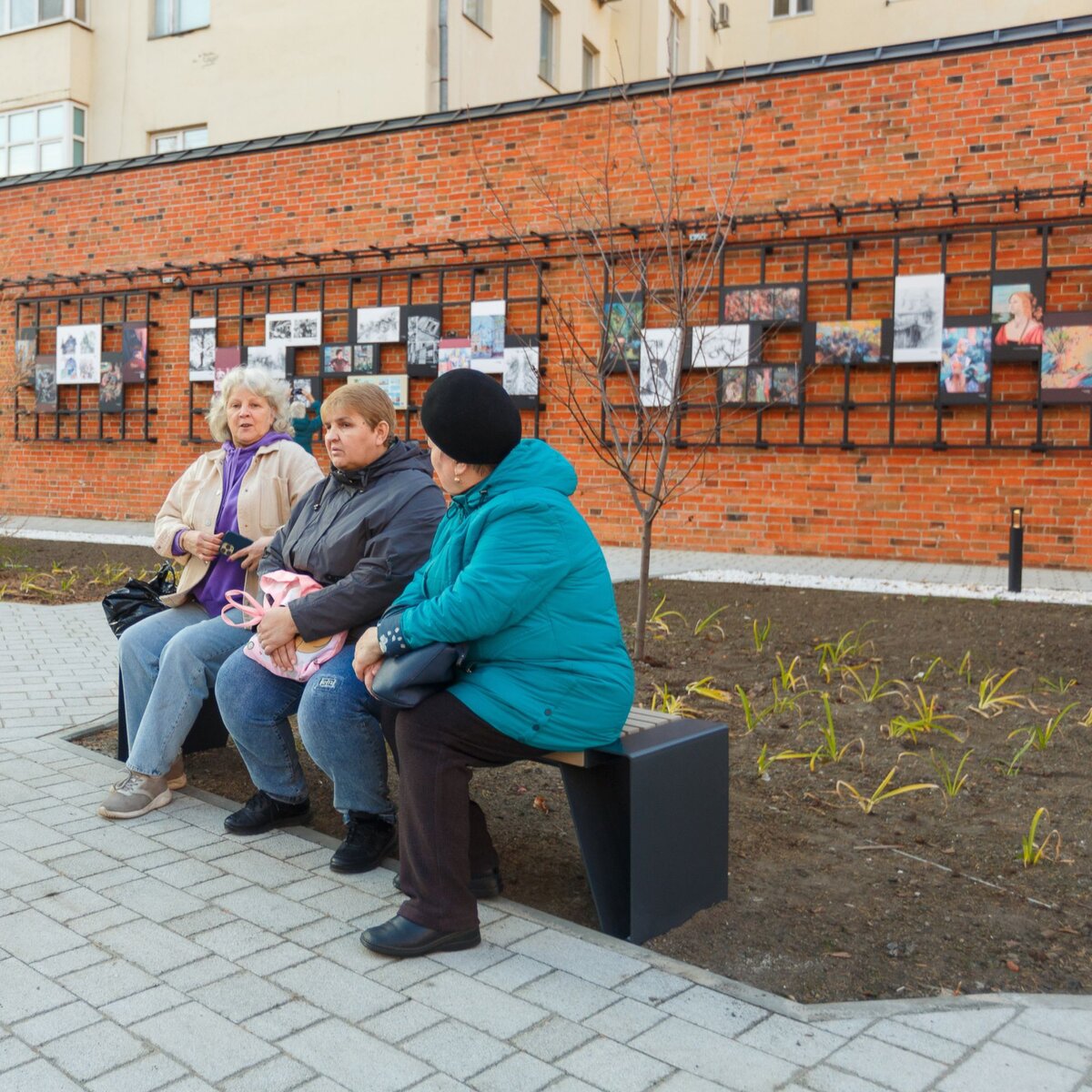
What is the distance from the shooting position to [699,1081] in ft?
7.86

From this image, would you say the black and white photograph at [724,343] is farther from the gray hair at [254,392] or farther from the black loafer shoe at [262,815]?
the black loafer shoe at [262,815]

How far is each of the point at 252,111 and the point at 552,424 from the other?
969 centimetres

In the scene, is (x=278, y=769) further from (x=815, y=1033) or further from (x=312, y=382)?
(x=312, y=382)

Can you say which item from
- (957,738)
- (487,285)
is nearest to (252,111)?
(487,285)

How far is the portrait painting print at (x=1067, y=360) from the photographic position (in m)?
10.6

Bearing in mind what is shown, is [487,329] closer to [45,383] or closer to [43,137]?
[45,383]

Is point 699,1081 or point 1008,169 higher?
point 1008,169

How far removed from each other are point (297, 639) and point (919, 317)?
883 centimetres

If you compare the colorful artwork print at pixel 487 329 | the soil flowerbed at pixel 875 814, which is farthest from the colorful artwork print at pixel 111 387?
the soil flowerbed at pixel 875 814

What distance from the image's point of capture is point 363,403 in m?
3.90

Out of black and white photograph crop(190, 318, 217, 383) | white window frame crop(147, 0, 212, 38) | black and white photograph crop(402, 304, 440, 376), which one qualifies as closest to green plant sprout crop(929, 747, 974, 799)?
black and white photograph crop(402, 304, 440, 376)

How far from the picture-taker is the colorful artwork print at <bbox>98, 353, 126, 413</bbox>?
16.6m

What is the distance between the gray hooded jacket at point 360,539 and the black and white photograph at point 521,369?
9259 mm

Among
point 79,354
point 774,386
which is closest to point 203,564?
point 774,386
